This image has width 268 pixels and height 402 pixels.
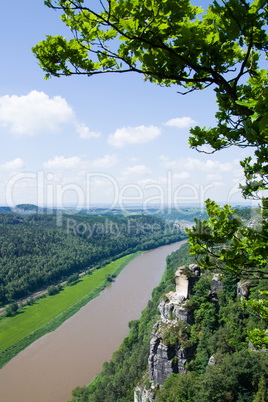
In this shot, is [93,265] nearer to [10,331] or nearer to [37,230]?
[37,230]

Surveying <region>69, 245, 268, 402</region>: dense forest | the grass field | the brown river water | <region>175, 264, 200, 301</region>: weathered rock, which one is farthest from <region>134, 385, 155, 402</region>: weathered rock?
the grass field

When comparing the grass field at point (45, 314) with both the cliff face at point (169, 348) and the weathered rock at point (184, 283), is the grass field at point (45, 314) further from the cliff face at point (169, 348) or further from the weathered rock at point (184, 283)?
the weathered rock at point (184, 283)

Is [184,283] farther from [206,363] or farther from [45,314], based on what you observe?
A: [45,314]

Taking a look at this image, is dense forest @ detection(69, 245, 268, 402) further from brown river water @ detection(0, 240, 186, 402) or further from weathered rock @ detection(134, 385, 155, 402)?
brown river water @ detection(0, 240, 186, 402)

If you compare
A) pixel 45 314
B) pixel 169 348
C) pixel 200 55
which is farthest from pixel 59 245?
pixel 200 55

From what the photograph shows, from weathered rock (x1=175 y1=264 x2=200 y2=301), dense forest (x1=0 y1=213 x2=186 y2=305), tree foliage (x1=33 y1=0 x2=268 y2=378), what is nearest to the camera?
tree foliage (x1=33 y1=0 x2=268 y2=378)

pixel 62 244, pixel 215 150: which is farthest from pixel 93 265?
pixel 215 150

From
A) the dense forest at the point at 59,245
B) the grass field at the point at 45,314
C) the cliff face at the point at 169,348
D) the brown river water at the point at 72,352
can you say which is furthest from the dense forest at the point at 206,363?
the dense forest at the point at 59,245
